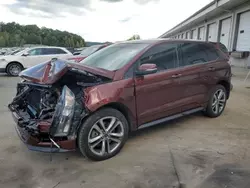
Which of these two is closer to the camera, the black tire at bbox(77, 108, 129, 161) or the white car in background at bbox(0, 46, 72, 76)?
the black tire at bbox(77, 108, 129, 161)

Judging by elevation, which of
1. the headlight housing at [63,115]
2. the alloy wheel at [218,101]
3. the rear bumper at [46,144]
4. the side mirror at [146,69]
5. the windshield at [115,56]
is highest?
the windshield at [115,56]

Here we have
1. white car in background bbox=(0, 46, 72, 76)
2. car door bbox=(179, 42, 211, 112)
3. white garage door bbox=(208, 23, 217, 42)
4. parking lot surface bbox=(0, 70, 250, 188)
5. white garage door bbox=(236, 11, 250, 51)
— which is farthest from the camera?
white garage door bbox=(208, 23, 217, 42)

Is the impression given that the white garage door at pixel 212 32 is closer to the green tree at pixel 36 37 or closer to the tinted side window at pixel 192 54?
the tinted side window at pixel 192 54

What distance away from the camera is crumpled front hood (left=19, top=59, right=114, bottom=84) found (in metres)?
3.14

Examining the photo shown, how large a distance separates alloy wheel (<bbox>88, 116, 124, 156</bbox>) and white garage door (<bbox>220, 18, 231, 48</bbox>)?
18541mm

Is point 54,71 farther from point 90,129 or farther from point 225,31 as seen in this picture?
point 225,31

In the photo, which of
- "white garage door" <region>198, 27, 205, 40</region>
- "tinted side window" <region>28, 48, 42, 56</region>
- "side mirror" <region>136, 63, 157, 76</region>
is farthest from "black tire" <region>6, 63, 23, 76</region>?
"white garage door" <region>198, 27, 205, 40</region>

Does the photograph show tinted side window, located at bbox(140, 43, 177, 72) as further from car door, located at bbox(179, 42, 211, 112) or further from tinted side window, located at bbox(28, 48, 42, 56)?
tinted side window, located at bbox(28, 48, 42, 56)

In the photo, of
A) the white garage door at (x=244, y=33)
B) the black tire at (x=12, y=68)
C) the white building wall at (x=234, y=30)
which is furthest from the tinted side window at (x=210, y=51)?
the white garage door at (x=244, y=33)

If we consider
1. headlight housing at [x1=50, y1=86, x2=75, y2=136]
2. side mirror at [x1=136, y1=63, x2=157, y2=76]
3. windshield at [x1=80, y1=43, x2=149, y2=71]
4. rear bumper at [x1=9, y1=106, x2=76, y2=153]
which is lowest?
rear bumper at [x1=9, y1=106, x2=76, y2=153]

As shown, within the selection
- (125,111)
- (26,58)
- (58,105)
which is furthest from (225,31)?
(58,105)

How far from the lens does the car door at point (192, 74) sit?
442cm

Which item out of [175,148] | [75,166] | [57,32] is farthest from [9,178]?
[57,32]

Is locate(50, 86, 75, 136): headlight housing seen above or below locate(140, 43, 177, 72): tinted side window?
below
